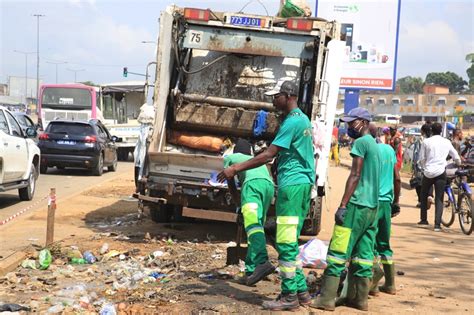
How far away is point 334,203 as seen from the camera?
14852 millimetres

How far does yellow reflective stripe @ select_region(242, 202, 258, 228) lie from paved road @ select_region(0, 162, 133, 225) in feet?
17.2

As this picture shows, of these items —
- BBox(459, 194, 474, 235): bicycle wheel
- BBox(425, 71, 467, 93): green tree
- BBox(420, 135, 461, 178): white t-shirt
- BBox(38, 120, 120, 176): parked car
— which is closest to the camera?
BBox(459, 194, 474, 235): bicycle wheel

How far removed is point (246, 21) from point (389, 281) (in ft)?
14.5

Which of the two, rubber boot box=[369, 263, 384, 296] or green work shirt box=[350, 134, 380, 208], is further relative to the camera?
rubber boot box=[369, 263, 384, 296]

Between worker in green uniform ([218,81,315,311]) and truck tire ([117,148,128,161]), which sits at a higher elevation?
worker in green uniform ([218,81,315,311])

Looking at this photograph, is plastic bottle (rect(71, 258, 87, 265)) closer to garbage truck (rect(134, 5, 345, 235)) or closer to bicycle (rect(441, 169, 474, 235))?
garbage truck (rect(134, 5, 345, 235))

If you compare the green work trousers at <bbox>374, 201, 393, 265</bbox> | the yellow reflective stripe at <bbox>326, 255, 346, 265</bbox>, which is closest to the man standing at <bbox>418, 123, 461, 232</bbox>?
the green work trousers at <bbox>374, 201, 393, 265</bbox>

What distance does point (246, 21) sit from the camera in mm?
9141

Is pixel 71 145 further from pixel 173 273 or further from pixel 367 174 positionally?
pixel 367 174

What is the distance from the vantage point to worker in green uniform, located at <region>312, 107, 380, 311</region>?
545cm

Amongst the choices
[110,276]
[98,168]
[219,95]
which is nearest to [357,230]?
[110,276]

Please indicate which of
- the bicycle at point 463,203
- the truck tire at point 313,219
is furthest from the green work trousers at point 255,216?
the bicycle at point 463,203

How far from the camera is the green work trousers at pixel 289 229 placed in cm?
527

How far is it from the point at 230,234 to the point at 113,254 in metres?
2.35
